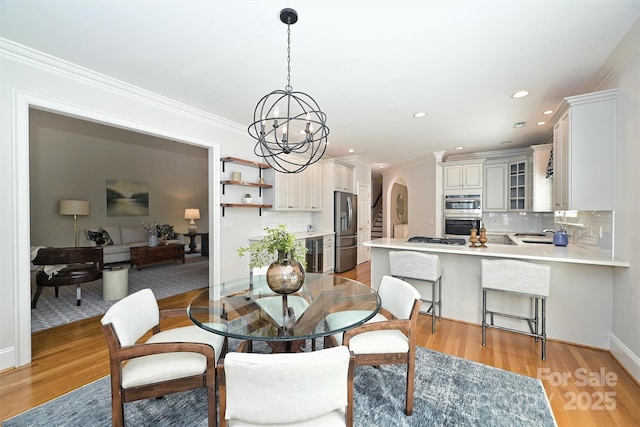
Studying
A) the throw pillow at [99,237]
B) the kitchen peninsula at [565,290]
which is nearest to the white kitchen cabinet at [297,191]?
the kitchen peninsula at [565,290]

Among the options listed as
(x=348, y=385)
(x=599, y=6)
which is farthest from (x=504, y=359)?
(x=599, y=6)

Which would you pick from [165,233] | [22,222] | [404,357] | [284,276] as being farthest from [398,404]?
[165,233]

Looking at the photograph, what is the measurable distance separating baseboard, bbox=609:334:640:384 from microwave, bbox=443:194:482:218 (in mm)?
3540

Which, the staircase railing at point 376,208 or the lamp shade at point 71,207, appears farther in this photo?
the staircase railing at point 376,208

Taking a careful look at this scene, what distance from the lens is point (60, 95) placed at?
2502mm

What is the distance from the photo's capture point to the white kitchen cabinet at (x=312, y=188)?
534 centimetres

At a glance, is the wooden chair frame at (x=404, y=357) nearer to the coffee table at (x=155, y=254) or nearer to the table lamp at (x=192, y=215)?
the coffee table at (x=155, y=254)

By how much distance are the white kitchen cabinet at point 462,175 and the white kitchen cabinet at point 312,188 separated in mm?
2860

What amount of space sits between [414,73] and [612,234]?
2.35 metres

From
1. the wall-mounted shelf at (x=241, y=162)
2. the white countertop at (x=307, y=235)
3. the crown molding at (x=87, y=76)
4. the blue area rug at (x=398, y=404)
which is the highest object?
the crown molding at (x=87, y=76)

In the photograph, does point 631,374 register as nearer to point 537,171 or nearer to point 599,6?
point 599,6

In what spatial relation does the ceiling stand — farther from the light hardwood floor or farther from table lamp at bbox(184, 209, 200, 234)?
table lamp at bbox(184, 209, 200, 234)

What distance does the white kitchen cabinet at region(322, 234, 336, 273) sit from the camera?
5535 millimetres

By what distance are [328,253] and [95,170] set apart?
6171 millimetres
